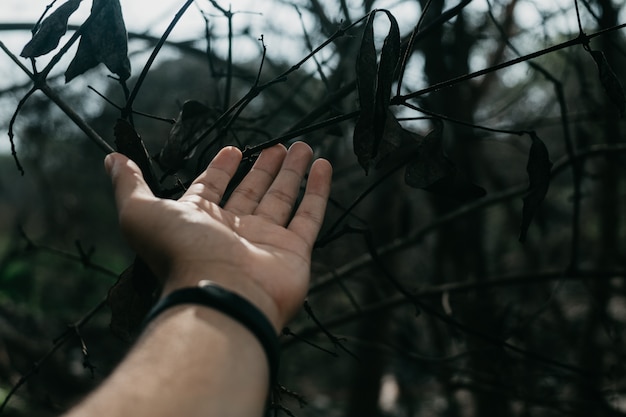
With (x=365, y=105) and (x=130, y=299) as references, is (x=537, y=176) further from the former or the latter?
(x=130, y=299)

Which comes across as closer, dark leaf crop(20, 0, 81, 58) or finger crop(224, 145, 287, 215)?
dark leaf crop(20, 0, 81, 58)

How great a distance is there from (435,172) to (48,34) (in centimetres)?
65

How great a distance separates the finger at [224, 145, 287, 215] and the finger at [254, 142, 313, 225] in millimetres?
17

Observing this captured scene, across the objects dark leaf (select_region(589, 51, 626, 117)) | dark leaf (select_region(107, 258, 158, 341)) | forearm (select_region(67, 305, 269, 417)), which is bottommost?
forearm (select_region(67, 305, 269, 417))

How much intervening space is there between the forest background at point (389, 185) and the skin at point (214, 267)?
2.8 inches

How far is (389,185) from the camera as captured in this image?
4016 mm

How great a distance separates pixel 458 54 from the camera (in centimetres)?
275

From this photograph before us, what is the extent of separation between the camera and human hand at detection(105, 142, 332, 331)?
99 centimetres

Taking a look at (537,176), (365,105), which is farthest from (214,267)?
(537,176)

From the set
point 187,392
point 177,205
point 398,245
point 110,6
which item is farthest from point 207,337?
point 398,245

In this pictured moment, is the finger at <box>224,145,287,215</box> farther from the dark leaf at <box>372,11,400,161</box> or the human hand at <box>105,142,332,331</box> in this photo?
the dark leaf at <box>372,11,400,161</box>

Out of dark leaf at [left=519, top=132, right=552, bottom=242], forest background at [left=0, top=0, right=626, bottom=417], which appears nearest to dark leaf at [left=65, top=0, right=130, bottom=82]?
forest background at [left=0, top=0, right=626, bottom=417]

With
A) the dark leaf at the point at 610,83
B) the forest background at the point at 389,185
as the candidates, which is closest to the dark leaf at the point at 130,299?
the forest background at the point at 389,185

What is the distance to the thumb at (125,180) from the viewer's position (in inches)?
40.6
